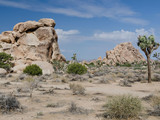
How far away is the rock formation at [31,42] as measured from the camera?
46.0 meters

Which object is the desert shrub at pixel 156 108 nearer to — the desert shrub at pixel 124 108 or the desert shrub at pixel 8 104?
the desert shrub at pixel 124 108

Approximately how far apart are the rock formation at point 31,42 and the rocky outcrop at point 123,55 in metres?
61.3

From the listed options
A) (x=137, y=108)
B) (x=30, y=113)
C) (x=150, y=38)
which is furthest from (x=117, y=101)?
(x=150, y=38)

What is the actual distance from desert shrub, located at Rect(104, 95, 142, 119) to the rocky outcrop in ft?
331

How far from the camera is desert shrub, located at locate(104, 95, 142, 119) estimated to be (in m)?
7.09

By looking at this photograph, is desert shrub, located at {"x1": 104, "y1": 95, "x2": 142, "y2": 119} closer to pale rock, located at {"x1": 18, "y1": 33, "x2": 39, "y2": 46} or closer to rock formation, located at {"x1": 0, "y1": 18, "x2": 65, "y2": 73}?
rock formation, located at {"x1": 0, "y1": 18, "x2": 65, "y2": 73}

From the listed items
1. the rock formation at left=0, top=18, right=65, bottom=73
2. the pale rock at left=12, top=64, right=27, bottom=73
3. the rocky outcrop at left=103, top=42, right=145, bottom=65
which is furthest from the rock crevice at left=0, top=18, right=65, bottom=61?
the rocky outcrop at left=103, top=42, right=145, bottom=65

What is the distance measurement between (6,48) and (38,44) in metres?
7.91

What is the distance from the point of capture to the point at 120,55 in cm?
11412

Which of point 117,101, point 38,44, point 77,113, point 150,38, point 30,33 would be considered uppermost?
point 30,33

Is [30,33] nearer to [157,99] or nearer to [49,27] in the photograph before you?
[49,27]

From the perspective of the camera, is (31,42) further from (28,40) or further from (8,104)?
(8,104)

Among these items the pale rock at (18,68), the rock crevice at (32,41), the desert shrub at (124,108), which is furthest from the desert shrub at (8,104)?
the rock crevice at (32,41)

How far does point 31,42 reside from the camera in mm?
48219
